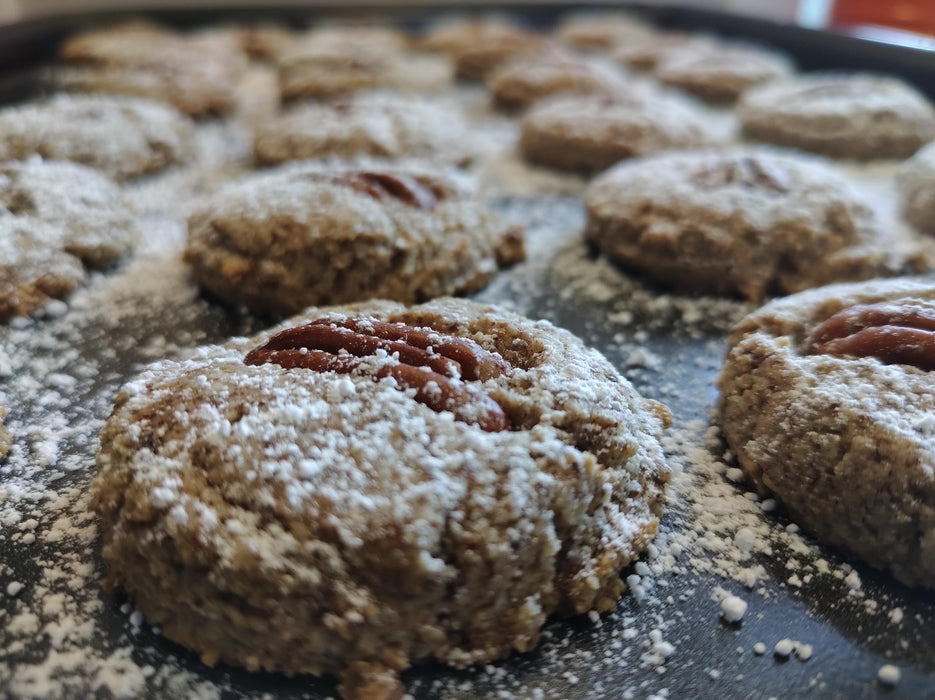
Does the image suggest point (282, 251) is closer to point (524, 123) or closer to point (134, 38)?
point (524, 123)

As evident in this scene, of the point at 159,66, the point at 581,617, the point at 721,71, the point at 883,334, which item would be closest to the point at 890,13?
the point at 721,71

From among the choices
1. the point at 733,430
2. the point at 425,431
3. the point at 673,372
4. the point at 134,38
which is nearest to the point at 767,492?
the point at 733,430

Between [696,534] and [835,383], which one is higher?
[835,383]

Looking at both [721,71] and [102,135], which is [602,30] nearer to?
[721,71]

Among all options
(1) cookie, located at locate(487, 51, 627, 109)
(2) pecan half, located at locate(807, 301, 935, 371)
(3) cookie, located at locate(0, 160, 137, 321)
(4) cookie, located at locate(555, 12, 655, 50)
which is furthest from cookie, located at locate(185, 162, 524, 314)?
(4) cookie, located at locate(555, 12, 655, 50)

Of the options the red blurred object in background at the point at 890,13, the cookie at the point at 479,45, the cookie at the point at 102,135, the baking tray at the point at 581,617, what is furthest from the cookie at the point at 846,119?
the cookie at the point at 102,135

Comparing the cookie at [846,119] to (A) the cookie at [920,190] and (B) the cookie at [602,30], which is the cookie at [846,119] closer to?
(A) the cookie at [920,190]

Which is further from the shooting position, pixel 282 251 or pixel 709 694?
pixel 282 251
